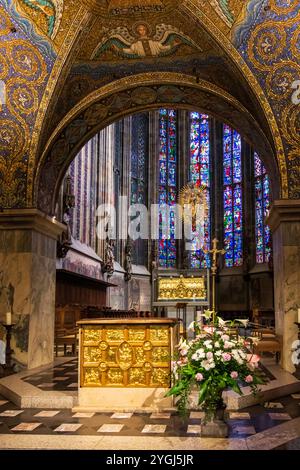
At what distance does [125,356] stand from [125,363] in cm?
9

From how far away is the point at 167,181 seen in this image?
26.1 m

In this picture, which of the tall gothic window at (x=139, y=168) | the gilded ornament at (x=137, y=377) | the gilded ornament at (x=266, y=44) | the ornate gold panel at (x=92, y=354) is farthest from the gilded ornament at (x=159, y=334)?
the tall gothic window at (x=139, y=168)

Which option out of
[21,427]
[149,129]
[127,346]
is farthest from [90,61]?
[149,129]

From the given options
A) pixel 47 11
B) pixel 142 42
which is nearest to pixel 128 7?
pixel 142 42

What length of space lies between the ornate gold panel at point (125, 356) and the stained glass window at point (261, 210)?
55.5 ft

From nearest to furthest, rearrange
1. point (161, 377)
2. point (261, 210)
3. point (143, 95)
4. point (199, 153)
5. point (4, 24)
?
point (161, 377) < point (4, 24) < point (143, 95) < point (261, 210) < point (199, 153)

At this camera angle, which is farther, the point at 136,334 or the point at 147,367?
the point at 136,334

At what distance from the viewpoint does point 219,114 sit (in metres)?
11.3

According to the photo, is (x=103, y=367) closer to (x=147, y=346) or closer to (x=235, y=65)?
(x=147, y=346)

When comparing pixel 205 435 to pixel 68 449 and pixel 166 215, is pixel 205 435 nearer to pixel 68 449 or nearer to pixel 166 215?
pixel 68 449

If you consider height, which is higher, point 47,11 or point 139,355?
point 47,11

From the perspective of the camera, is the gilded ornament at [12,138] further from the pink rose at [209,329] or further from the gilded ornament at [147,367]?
the pink rose at [209,329]

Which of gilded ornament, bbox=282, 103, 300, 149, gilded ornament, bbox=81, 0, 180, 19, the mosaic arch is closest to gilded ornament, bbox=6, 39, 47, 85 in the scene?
the mosaic arch
